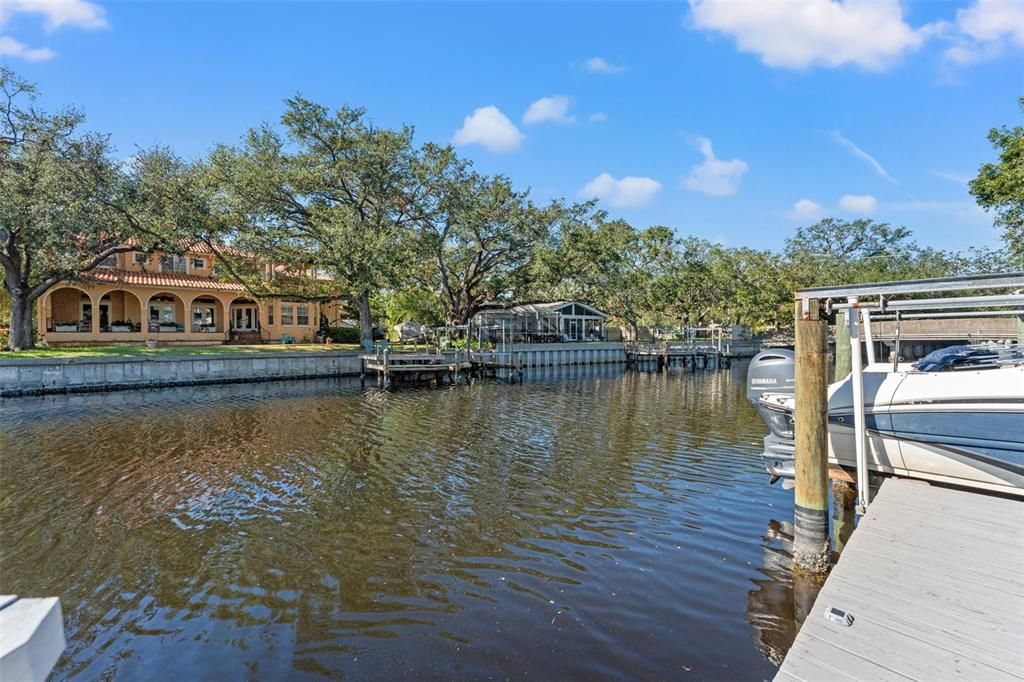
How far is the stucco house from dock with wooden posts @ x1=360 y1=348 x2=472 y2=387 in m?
7.51

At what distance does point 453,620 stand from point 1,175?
25542 millimetres

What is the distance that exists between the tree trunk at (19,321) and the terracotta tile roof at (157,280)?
3.18 meters

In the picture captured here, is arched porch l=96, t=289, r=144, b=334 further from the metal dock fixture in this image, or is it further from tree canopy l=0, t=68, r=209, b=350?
the metal dock fixture

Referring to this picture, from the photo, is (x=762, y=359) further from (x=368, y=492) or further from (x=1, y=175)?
(x=1, y=175)

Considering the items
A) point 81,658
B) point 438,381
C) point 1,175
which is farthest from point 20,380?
point 81,658

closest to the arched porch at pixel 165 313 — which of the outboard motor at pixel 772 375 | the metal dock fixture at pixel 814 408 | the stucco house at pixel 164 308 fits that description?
the stucco house at pixel 164 308

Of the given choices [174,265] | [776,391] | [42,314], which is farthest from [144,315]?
[776,391]

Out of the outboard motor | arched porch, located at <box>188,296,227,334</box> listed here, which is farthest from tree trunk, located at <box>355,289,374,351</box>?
the outboard motor

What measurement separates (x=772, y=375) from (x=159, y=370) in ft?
75.0

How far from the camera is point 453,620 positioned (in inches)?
197

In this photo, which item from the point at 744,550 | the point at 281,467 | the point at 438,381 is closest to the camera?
the point at 744,550

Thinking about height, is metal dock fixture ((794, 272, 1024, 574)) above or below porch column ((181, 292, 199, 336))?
below

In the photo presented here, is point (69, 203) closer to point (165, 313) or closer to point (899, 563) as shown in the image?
point (165, 313)

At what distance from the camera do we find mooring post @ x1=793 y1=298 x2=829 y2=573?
5.43m
